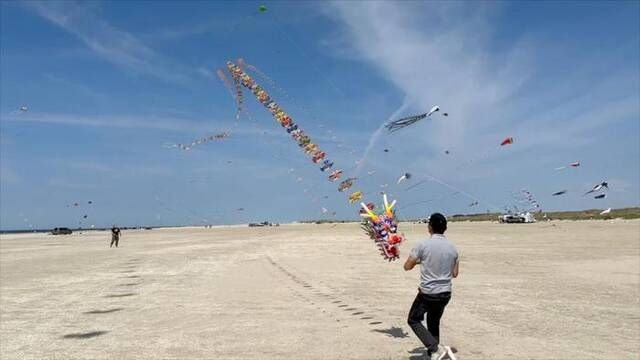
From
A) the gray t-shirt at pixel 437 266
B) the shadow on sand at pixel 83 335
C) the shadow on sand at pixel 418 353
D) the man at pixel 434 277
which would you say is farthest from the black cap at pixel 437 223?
the shadow on sand at pixel 83 335

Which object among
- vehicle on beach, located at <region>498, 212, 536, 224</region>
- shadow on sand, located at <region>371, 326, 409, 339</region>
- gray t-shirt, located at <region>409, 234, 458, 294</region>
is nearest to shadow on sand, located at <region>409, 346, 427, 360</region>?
shadow on sand, located at <region>371, 326, 409, 339</region>

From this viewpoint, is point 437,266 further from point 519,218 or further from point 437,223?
point 519,218

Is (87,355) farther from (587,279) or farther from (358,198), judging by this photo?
(587,279)

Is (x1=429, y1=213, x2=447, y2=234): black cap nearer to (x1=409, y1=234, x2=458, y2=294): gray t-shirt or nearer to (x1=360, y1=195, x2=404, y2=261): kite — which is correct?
(x1=409, y1=234, x2=458, y2=294): gray t-shirt

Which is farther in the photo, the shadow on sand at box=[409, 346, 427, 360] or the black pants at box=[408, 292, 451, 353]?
the shadow on sand at box=[409, 346, 427, 360]

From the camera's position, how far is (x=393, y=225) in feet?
39.3

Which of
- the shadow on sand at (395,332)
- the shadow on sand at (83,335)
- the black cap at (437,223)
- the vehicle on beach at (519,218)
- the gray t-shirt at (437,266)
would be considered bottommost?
the shadow on sand at (395,332)

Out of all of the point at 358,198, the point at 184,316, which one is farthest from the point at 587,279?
the point at 184,316

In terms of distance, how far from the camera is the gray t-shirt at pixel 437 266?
8.20m

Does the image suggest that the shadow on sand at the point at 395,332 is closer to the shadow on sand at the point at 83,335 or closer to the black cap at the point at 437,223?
the black cap at the point at 437,223

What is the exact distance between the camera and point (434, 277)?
8.20 metres

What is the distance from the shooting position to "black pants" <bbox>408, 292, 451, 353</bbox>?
27.1 feet

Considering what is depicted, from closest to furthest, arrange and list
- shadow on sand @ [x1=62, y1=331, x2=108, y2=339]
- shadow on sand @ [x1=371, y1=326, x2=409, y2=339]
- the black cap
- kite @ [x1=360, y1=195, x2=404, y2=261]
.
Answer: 1. the black cap
2. shadow on sand @ [x1=371, y1=326, x2=409, y2=339]
3. shadow on sand @ [x1=62, y1=331, x2=108, y2=339]
4. kite @ [x1=360, y1=195, x2=404, y2=261]

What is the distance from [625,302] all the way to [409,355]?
8095mm
